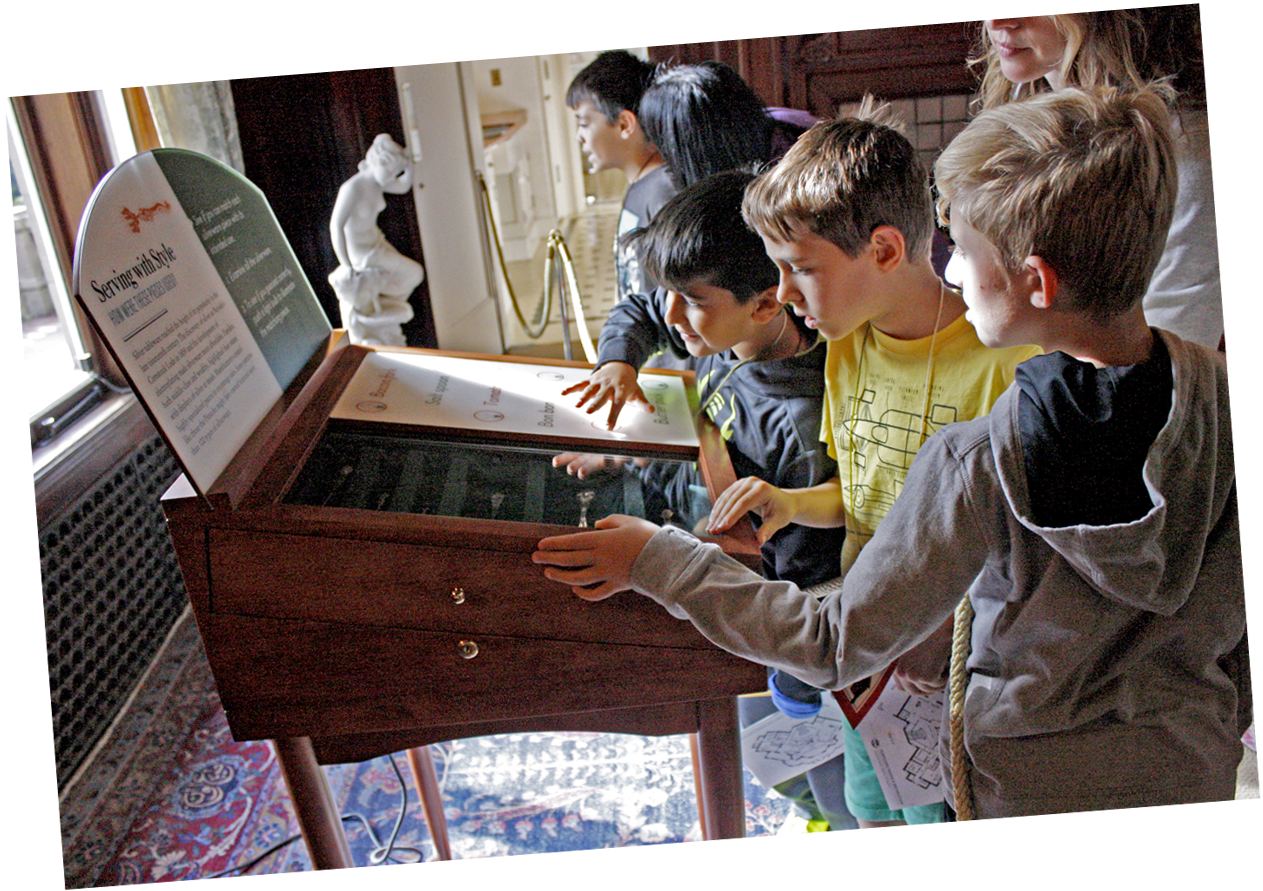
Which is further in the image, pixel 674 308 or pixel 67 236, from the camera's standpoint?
pixel 67 236

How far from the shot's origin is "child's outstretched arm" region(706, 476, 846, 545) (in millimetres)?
1262

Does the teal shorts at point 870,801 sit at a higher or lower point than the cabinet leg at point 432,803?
higher

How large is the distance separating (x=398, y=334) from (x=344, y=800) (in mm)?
1051

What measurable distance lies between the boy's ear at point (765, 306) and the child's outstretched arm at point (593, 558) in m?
0.32

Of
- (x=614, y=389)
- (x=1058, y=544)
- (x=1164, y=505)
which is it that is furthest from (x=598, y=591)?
(x=1164, y=505)

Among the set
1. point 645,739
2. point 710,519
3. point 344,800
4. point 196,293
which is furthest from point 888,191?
point 344,800

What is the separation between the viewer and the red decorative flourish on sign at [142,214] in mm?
1226

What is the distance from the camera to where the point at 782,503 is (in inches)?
50.6

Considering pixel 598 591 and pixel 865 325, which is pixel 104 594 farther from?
pixel 865 325

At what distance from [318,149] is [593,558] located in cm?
95

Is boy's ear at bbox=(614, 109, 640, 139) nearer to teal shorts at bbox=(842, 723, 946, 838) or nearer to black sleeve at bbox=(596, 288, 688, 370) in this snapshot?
black sleeve at bbox=(596, 288, 688, 370)

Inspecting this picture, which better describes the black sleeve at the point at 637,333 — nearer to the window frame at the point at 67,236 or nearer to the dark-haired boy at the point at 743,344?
the dark-haired boy at the point at 743,344

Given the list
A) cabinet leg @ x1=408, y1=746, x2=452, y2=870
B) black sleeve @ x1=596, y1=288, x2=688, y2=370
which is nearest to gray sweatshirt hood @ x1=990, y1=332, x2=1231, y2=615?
black sleeve @ x1=596, y1=288, x2=688, y2=370

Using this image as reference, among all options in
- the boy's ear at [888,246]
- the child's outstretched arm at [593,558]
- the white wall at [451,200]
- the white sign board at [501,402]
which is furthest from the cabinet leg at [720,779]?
the white wall at [451,200]
